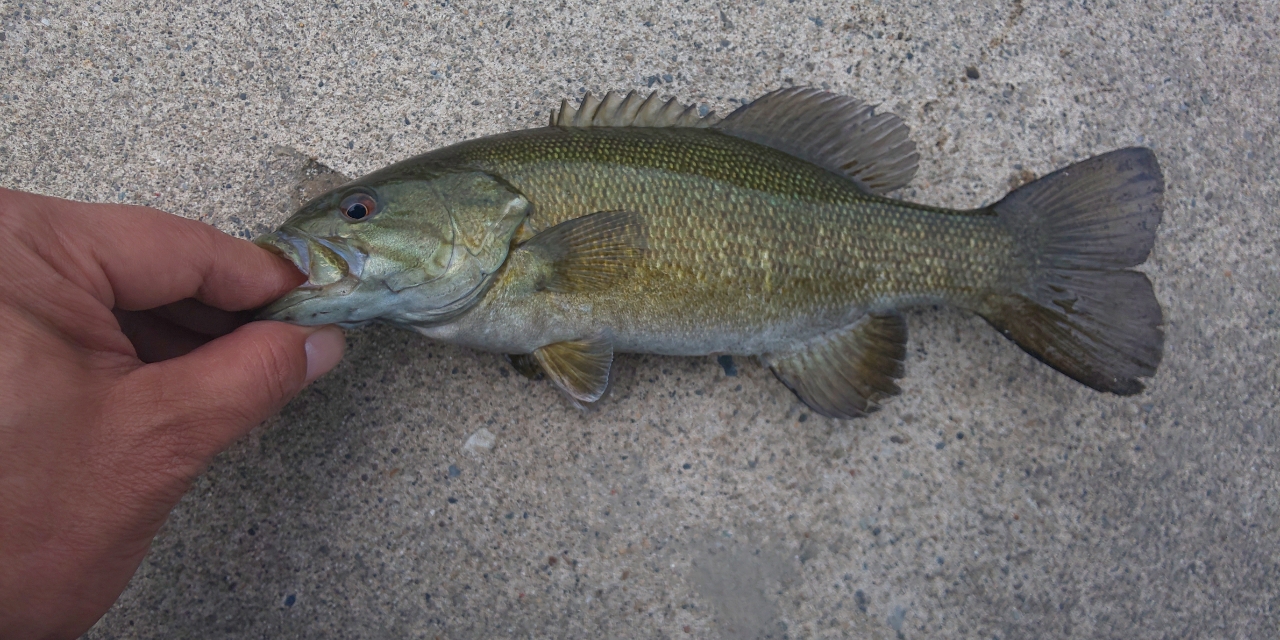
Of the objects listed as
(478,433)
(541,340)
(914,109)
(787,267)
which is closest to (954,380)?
(787,267)

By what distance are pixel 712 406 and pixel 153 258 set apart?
5.25 feet

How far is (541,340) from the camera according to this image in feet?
6.62

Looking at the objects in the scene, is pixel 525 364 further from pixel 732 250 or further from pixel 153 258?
pixel 153 258

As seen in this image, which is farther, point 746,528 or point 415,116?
point 415,116

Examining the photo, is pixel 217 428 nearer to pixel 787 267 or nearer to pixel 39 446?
pixel 39 446

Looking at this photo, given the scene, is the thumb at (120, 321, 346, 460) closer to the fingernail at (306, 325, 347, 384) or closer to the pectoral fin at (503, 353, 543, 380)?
the fingernail at (306, 325, 347, 384)

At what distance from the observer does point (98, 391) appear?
1.49m

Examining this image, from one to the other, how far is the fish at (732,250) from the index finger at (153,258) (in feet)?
0.50

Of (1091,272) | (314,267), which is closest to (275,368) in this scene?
(314,267)

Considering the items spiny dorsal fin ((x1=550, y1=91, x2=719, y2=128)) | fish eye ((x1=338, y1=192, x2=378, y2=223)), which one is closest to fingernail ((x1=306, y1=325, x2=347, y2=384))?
fish eye ((x1=338, y1=192, x2=378, y2=223))

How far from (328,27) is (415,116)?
49 centimetres

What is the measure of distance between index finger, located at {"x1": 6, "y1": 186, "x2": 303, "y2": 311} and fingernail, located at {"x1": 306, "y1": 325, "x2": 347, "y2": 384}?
157 millimetres

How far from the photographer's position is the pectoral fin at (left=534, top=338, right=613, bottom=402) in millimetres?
2021

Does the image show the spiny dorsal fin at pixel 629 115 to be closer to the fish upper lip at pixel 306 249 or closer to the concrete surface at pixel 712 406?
the concrete surface at pixel 712 406
